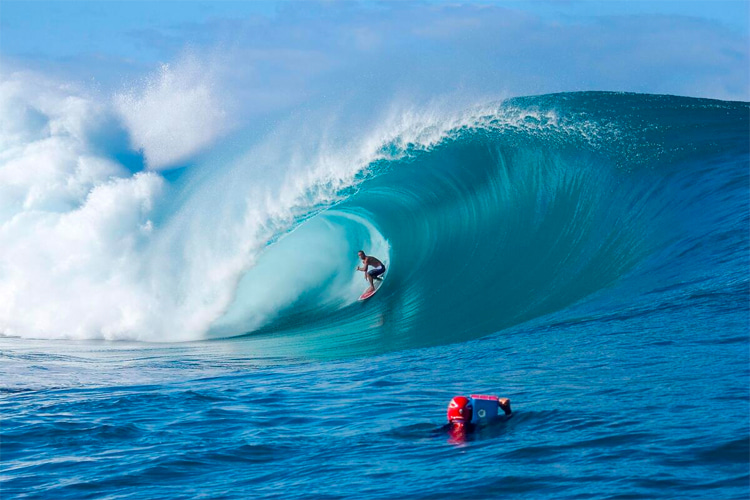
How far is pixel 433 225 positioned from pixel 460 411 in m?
9.31

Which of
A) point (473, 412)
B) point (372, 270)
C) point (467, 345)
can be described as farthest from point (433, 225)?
point (473, 412)

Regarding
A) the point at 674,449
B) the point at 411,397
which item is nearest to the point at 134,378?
the point at 411,397

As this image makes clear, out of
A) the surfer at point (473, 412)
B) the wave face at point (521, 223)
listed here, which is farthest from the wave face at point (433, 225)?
the surfer at point (473, 412)

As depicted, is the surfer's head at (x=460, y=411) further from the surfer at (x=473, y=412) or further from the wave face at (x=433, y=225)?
the wave face at (x=433, y=225)

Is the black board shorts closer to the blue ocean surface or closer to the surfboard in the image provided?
the surfboard

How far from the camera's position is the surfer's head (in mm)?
5773

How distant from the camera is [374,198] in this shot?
15797 mm

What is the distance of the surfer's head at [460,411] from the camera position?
577 cm

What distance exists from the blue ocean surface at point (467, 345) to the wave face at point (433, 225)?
54 mm

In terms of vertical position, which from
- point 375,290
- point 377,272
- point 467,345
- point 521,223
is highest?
point 521,223

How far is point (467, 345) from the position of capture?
937cm

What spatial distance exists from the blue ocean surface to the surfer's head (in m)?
0.16

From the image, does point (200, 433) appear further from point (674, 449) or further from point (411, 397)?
point (674, 449)

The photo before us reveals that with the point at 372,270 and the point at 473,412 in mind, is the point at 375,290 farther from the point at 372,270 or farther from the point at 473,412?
the point at 473,412
